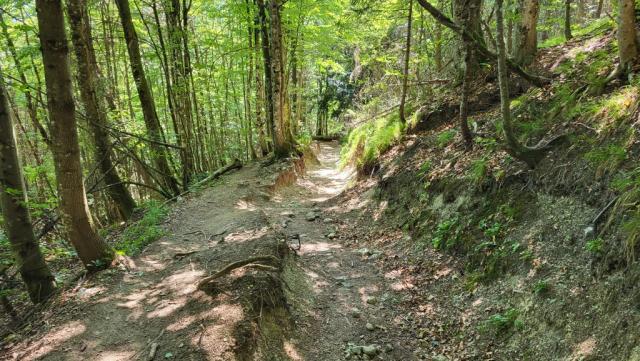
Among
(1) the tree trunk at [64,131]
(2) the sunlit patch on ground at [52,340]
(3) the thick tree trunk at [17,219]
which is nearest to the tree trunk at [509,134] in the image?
(1) the tree trunk at [64,131]

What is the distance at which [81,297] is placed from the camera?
17.0 ft

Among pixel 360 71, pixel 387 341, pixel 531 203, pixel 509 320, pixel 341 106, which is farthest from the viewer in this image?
pixel 341 106

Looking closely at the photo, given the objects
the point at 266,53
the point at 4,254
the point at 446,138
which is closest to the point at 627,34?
the point at 446,138

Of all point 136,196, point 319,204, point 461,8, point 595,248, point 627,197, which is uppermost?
point 461,8

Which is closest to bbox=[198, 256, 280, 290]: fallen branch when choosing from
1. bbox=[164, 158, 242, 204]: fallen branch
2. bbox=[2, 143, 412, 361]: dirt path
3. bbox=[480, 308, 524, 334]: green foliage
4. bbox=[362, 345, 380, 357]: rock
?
bbox=[2, 143, 412, 361]: dirt path

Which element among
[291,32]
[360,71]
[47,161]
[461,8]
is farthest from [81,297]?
[360,71]

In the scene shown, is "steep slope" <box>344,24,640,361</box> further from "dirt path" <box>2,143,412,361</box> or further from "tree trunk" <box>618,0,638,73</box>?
"dirt path" <box>2,143,412,361</box>

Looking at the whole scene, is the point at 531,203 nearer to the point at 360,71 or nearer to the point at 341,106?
the point at 360,71

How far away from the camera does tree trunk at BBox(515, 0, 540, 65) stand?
821 cm

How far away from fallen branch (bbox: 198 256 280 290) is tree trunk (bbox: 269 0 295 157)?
813 cm

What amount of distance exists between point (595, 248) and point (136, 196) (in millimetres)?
23401

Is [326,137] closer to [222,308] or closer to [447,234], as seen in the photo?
[447,234]

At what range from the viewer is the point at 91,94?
351 inches

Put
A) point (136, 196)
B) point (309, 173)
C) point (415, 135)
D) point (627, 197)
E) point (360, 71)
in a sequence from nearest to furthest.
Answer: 1. point (627, 197)
2. point (415, 135)
3. point (309, 173)
4. point (136, 196)
5. point (360, 71)
